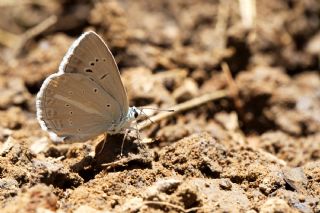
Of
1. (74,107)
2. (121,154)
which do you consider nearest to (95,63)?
(74,107)

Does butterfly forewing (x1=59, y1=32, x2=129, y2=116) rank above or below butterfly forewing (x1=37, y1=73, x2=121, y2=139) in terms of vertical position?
above

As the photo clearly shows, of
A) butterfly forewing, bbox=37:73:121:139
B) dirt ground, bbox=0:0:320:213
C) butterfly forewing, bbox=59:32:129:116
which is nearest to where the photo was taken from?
dirt ground, bbox=0:0:320:213

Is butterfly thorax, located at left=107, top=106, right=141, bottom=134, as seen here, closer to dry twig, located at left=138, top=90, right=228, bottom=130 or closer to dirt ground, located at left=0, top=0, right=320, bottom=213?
dirt ground, located at left=0, top=0, right=320, bottom=213

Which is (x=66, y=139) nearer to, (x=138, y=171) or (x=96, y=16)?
(x=138, y=171)

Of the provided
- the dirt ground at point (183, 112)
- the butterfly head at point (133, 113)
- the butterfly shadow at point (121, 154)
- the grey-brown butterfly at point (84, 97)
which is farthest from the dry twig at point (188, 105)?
the butterfly shadow at point (121, 154)

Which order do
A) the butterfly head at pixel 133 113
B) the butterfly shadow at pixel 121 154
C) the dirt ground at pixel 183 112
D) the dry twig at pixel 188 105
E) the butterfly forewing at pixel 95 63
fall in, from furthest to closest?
1. the dry twig at pixel 188 105
2. the butterfly head at pixel 133 113
3. the butterfly forewing at pixel 95 63
4. the butterfly shadow at pixel 121 154
5. the dirt ground at pixel 183 112

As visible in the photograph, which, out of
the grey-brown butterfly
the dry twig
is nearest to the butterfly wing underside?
the grey-brown butterfly

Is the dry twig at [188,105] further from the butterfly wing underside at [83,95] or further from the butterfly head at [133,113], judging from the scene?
the butterfly wing underside at [83,95]
